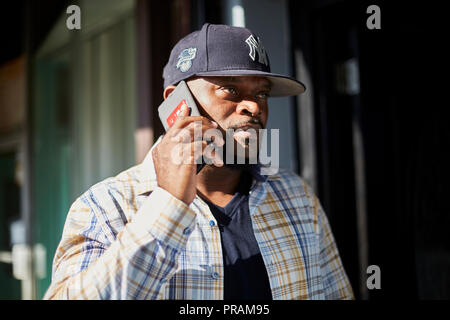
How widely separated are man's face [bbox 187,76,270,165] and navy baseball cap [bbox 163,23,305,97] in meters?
0.04

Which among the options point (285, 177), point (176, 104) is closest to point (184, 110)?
point (176, 104)

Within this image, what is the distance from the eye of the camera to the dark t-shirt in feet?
3.48

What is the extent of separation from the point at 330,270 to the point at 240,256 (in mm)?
400

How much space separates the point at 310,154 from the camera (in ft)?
6.35

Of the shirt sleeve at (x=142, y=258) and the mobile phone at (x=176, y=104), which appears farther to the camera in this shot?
the mobile phone at (x=176, y=104)

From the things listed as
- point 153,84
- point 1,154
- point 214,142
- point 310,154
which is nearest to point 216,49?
point 214,142

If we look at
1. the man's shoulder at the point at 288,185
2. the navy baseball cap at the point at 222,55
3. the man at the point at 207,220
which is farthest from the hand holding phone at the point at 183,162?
the man's shoulder at the point at 288,185

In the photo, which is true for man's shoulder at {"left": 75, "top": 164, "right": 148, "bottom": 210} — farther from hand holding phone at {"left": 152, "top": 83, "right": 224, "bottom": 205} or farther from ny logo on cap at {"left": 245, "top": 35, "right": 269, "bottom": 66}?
ny logo on cap at {"left": 245, "top": 35, "right": 269, "bottom": 66}

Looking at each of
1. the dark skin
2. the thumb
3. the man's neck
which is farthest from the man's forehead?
the man's neck

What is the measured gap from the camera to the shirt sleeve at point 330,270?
130 centimetres

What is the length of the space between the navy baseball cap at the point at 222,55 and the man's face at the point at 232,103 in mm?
36

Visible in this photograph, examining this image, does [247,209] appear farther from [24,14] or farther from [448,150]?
[24,14]

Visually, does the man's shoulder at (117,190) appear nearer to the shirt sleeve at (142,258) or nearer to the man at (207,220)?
the man at (207,220)

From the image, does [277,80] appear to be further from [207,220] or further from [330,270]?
[330,270]
